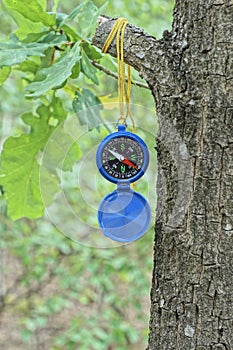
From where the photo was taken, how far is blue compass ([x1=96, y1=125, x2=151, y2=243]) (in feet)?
2.75

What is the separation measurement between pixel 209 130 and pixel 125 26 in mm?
210

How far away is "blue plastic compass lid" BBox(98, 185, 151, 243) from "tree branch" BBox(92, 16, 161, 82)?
0.17 m

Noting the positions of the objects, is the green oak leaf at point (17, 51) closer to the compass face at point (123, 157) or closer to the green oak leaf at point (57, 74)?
the green oak leaf at point (57, 74)

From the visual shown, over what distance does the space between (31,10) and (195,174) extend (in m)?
0.44

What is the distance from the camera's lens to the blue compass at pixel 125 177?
84cm

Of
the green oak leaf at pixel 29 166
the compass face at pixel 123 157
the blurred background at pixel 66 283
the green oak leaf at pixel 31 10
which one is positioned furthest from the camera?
the blurred background at pixel 66 283

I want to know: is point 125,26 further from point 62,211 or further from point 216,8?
point 62,211

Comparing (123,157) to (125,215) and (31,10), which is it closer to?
(125,215)

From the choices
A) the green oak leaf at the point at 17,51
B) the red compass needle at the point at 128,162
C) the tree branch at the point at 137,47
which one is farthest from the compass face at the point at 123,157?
the green oak leaf at the point at 17,51

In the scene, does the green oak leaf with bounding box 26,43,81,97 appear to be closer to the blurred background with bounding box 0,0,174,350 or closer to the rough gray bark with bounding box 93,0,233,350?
the rough gray bark with bounding box 93,0,233,350

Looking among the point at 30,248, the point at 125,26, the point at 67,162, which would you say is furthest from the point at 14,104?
the point at 125,26

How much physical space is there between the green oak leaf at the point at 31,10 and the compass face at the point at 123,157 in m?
0.29

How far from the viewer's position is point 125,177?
2.77 ft

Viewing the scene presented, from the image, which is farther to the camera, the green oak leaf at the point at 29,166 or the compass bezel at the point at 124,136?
the green oak leaf at the point at 29,166
